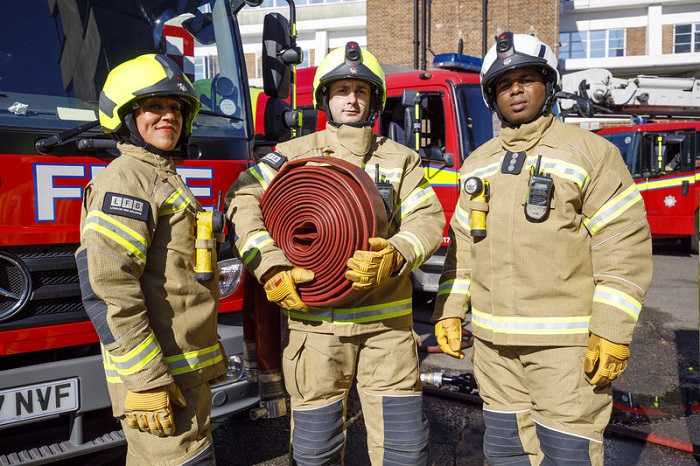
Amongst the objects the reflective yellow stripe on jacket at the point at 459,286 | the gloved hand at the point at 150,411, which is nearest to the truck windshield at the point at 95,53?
the gloved hand at the point at 150,411

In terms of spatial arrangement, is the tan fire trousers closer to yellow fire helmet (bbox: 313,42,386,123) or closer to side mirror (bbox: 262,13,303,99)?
yellow fire helmet (bbox: 313,42,386,123)

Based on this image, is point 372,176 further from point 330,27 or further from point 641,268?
point 330,27

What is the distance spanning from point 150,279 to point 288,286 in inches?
20.2

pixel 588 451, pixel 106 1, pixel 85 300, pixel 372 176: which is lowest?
pixel 588 451

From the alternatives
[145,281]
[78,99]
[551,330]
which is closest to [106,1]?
[78,99]

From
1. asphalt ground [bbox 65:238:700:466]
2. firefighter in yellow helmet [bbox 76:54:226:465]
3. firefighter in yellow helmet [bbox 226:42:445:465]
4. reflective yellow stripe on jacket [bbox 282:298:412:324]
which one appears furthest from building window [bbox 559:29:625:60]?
firefighter in yellow helmet [bbox 76:54:226:465]

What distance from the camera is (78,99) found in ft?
→ 9.88

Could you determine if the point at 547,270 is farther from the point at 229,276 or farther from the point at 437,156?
the point at 437,156

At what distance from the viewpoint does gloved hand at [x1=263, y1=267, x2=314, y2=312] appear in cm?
244

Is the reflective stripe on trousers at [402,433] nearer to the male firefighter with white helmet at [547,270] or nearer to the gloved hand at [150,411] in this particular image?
the male firefighter with white helmet at [547,270]

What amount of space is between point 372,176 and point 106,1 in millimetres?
1698

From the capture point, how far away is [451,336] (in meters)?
2.66

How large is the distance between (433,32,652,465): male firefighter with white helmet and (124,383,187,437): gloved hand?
1.22m

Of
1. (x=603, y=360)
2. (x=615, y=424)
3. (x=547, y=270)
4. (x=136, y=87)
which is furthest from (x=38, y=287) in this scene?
(x=615, y=424)
